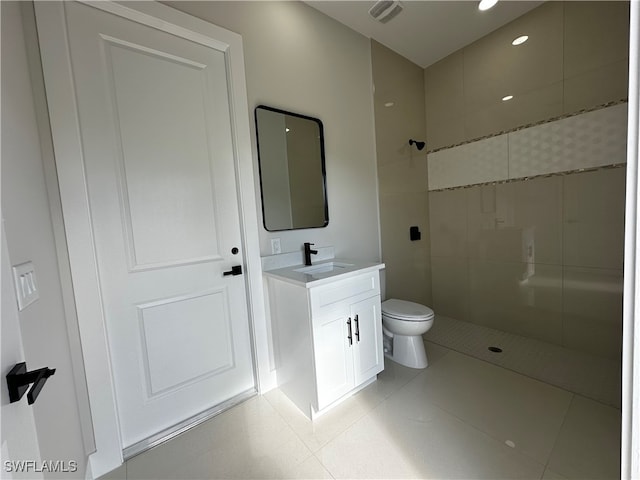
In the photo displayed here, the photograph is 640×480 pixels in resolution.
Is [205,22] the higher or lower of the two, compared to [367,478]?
higher

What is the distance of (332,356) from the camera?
1.50m

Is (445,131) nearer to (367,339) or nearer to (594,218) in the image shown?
(594,218)

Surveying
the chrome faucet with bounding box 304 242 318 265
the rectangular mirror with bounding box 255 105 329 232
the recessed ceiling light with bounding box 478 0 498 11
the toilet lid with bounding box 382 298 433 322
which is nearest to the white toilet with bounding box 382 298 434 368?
the toilet lid with bounding box 382 298 433 322

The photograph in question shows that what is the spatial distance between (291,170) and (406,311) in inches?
53.3

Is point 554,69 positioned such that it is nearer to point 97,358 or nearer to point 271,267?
point 271,267

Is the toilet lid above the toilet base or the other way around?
above

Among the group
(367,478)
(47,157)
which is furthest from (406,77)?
(367,478)

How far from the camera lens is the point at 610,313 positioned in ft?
5.93

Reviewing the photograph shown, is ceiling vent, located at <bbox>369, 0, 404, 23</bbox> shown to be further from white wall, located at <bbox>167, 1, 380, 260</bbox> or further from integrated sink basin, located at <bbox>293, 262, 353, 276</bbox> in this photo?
integrated sink basin, located at <bbox>293, 262, 353, 276</bbox>

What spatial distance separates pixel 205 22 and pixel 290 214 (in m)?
1.22

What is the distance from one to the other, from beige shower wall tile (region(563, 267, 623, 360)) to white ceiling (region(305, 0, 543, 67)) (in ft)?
6.78

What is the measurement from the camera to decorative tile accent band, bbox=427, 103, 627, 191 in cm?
173

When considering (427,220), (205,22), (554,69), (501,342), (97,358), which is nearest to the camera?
(97,358)

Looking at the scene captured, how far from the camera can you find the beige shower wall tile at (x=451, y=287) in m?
2.62
